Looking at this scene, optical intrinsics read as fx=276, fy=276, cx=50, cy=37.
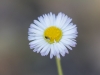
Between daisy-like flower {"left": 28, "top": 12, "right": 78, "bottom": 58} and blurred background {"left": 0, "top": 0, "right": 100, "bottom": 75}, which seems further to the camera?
blurred background {"left": 0, "top": 0, "right": 100, "bottom": 75}

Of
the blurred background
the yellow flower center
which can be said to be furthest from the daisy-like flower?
the blurred background

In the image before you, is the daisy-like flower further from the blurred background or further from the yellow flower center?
the blurred background
